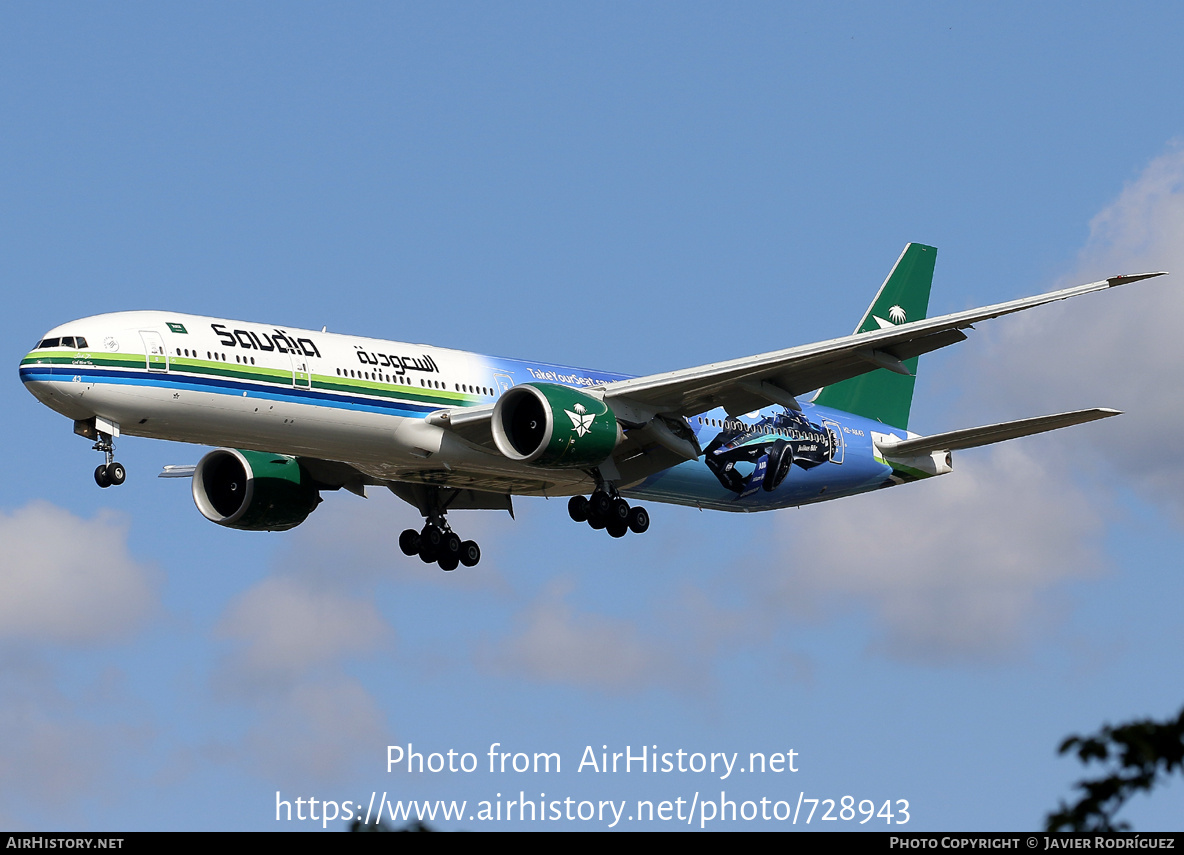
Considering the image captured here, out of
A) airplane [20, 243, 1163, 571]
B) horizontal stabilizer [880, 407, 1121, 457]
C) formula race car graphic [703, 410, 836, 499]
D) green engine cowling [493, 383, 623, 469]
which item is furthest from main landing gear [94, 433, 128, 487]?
horizontal stabilizer [880, 407, 1121, 457]

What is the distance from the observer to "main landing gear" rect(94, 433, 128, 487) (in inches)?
1350

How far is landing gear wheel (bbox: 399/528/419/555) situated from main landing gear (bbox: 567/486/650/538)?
5951mm

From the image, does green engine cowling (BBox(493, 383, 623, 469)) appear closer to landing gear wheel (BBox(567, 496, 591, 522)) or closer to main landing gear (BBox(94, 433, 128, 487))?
landing gear wheel (BBox(567, 496, 591, 522))

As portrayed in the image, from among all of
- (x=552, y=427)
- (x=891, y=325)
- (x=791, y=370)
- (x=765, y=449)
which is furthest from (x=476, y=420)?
(x=891, y=325)

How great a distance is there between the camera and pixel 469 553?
46156 millimetres

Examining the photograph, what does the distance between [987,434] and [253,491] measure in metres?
19.5

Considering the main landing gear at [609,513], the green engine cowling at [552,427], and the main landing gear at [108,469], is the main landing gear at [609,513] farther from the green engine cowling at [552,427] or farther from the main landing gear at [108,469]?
the main landing gear at [108,469]

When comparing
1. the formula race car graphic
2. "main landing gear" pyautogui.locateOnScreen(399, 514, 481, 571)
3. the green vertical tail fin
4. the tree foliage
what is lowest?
the tree foliage

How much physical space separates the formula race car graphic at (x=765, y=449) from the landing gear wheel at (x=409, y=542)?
28.5ft

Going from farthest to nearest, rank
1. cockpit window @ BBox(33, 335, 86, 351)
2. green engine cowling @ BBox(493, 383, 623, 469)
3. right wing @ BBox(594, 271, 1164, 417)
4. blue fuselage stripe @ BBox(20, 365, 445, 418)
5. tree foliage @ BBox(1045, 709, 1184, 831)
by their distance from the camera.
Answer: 1. green engine cowling @ BBox(493, 383, 623, 469)
2. right wing @ BBox(594, 271, 1164, 417)
3. cockpit window @ BBox(33, 335, 86, 351)
4. blue fuselage stripe @ BBox(20, 365, 445, 418)
5. tree foliage @ BBox(1045, 709, 1184, 831)

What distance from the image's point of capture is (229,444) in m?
36.7

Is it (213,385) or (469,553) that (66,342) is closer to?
(213,385)

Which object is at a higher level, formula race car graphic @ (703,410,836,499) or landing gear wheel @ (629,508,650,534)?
formula race car graphic @ (703,410,836,499)

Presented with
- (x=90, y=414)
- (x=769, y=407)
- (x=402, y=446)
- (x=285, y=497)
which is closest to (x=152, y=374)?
(x=90, y=414)
